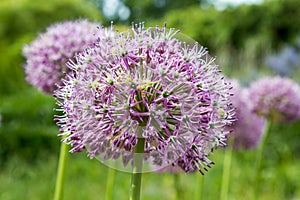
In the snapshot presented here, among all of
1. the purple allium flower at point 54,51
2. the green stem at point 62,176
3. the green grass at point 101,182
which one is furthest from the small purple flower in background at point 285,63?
the green stem at point 62,176

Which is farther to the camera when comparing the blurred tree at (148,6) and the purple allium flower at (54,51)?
the blurred tree at (148,6)

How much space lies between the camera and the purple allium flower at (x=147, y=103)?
0.79 meters

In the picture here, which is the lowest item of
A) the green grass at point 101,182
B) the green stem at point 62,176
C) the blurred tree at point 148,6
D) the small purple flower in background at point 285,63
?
the green grass at point 101,182

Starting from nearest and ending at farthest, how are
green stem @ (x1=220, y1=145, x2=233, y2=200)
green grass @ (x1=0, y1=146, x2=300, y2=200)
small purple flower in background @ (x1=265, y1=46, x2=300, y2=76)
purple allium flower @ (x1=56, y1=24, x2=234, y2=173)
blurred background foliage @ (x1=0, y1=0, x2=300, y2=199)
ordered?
purple allium flower @ (x1=56, y1=24, x2=234, y2=173) → green stem @ (x1=220, y1=145, x2=233, y2=200) → green grass @ (x1=0, y1=146, x2=300, y2=200) → blurred background foliage @ (x1=0, y1=0, x2=300, y2=199) → small purple flower in background @ (x1=265, y1=46, x2=300, y2=76)

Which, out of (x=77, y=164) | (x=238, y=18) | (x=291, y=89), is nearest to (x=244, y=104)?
(x=291, y=89)

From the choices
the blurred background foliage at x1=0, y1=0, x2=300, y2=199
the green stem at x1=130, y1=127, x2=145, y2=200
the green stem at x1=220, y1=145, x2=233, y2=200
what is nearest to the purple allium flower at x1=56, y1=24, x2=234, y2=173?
the green stem at x1=130, y1=127, x2=145, y2=200

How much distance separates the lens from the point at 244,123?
193 centimetres

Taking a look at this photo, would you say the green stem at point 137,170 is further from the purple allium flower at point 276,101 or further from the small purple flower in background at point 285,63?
the small purple flower in background at point 285,63

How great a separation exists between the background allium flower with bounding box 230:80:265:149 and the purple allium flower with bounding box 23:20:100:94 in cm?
72

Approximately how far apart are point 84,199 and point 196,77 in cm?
230

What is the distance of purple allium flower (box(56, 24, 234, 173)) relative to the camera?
0.79 meters

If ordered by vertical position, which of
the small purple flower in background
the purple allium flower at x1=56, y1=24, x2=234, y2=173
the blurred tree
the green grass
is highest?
the blurred tree

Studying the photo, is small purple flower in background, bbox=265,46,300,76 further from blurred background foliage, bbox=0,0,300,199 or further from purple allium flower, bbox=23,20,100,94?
purple allium flower, bbox=23,20,100,94

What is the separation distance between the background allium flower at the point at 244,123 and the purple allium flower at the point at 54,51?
28.4 inches
